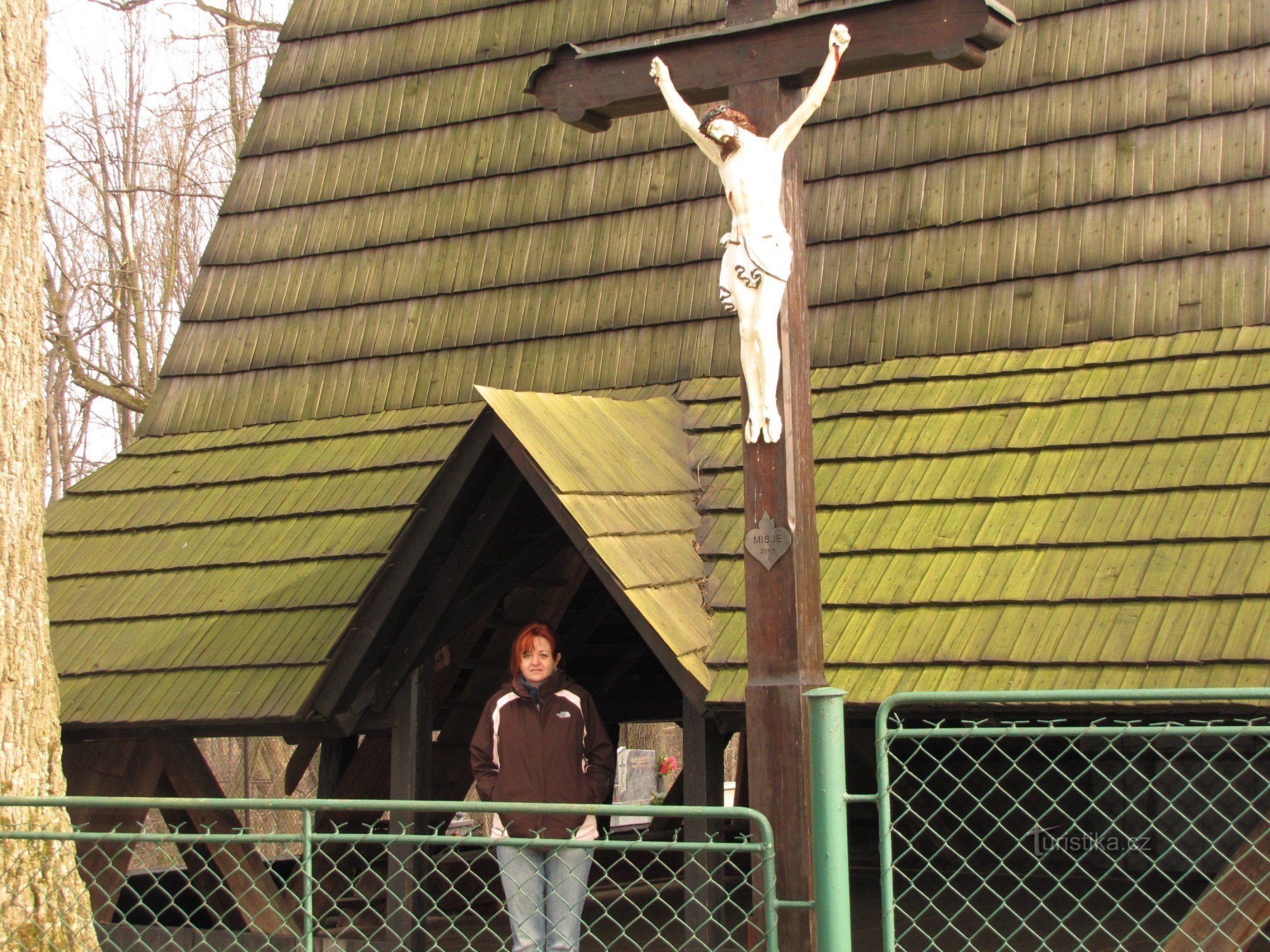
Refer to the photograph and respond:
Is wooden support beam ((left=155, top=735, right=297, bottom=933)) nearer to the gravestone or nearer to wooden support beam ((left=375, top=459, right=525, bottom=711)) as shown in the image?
wooden support beam ((left=375, top=459, right=525, bottom=711))

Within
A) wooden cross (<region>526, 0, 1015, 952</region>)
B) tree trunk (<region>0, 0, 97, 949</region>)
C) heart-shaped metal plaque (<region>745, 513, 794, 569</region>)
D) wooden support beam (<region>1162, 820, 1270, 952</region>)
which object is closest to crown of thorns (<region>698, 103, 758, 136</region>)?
wooden cross (<region>526, 0, 1015, 952</region>)

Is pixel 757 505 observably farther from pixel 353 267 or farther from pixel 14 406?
pixel 353 267

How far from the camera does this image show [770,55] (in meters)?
5.30

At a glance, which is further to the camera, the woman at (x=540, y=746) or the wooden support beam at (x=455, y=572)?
the wooden support beam at (x=455, y=572)

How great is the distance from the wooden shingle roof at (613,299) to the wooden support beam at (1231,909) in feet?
2.45

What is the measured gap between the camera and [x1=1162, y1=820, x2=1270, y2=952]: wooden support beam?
17.6 feet

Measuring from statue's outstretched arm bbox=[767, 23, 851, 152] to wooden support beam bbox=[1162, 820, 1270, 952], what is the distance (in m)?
2.93

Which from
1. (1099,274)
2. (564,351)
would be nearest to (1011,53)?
(1099,274)

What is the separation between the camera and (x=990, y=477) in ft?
22.0

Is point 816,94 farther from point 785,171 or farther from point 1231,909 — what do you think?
point 1231,909

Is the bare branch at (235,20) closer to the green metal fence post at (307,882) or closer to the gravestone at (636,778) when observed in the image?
the gravestone at (636,778)

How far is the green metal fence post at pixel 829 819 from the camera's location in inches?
137

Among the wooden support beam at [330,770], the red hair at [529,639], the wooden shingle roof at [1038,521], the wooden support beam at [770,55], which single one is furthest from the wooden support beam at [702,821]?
the wooden support beam at [330,770]

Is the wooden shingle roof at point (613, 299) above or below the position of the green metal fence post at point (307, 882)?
above
